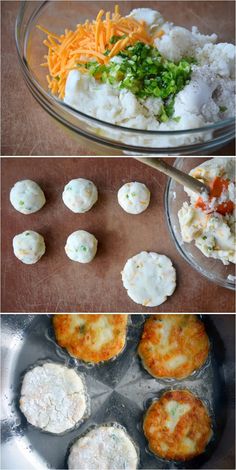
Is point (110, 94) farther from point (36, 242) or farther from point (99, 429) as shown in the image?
point (99, 429)

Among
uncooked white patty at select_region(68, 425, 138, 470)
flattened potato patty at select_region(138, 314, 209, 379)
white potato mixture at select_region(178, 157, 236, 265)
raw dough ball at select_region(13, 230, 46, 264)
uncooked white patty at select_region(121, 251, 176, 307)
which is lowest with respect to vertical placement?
uncooked white patty at select_region(68, 425, 138, 470)

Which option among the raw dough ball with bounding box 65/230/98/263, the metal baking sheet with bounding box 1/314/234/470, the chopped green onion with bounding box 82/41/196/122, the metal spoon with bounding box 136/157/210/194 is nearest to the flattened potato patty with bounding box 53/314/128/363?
the metal baking sheet with bounding box 1/314/234/470

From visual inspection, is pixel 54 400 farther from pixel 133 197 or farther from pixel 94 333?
pixel 133 197

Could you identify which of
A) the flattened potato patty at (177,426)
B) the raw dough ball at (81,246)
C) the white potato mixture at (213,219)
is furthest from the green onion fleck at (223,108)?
the flattened potato patty at (177,426)

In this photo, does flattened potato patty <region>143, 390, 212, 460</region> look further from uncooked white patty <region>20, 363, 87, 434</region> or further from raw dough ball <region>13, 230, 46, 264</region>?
raw dough ball <region>13, 230, 46, 264</region>

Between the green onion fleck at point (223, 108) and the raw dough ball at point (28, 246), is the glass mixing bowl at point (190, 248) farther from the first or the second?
the raw dough ball at point (28, 246)

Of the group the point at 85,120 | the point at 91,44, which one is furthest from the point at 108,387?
the point at 91,44
